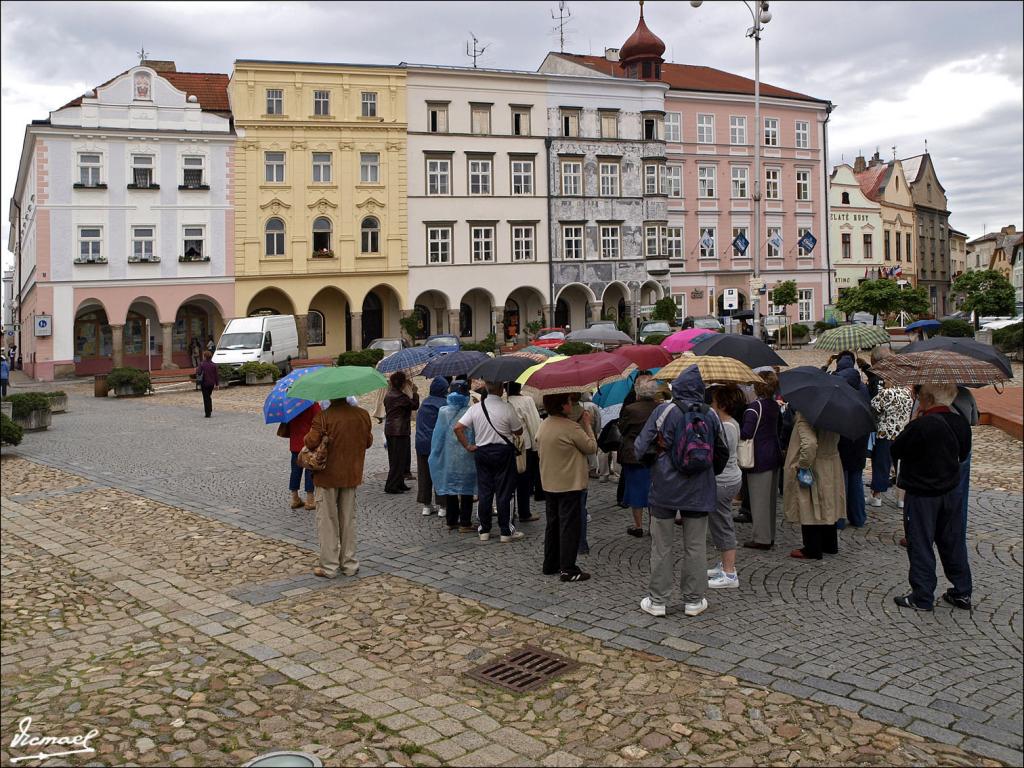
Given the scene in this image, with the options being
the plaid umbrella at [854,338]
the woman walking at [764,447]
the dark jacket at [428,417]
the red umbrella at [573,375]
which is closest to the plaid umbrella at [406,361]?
the dark jacket at [428,417]

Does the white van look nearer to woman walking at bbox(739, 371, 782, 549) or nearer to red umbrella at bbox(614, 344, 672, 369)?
red umbrella at bbox(614, 344, 672, 369)

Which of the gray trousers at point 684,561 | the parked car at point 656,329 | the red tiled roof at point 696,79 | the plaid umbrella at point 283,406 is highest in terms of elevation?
the red tiled roof at point 696,79

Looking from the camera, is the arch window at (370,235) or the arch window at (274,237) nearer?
the arch window at (274,237)

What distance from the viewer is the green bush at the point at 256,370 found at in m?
31.6

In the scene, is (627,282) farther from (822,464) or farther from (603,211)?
(822,464)

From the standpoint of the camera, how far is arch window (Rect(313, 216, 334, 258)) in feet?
151

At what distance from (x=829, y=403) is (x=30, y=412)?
18.6 meters

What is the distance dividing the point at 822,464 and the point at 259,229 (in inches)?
1595

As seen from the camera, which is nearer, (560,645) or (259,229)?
(560,645)

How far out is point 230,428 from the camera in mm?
20406

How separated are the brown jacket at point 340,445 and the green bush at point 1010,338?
86.2 ft

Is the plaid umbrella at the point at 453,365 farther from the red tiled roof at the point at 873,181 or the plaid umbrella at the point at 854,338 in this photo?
the red tiled roof at the point at 873,181

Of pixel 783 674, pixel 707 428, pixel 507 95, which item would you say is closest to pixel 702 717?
pixel 783 674

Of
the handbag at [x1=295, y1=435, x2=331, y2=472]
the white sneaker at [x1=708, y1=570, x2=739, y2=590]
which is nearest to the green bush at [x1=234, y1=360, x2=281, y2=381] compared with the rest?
the handbag at [x1=295, y1=435, x2=331, y2=472]
